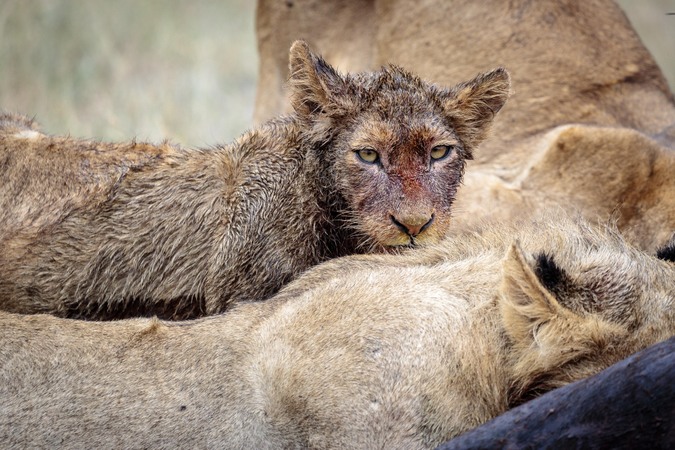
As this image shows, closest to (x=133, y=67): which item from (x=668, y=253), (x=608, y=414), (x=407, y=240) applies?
(x=407, y=240)

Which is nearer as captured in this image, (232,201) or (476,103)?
(232,201)

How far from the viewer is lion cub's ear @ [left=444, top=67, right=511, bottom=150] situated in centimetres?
389

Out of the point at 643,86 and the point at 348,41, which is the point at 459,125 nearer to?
the point at 643,86

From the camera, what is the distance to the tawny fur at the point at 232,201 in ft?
11.4

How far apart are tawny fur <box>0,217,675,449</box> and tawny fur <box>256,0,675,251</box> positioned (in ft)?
5.52

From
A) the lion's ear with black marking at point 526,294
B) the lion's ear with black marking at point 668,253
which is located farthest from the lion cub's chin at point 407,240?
the lion's ear with black marking at point 526,294

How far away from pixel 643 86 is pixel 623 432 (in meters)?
3.74

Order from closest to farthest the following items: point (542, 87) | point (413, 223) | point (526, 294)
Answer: point (526, 294) → point (413, 223) → point (542, 87)

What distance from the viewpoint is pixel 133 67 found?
987 centimetres

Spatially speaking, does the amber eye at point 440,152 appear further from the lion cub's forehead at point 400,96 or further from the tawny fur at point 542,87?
the tawny fur at point 542,87

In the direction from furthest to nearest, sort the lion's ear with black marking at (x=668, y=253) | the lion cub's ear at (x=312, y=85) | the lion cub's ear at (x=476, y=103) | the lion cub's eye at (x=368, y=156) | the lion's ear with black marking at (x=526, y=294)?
1. the lion cub's ear at (x=476, y=103)
2. the lion cub's ear at (x=312, y=85)
3. the lion cub's eye at (x=368, y=156)
4. the lion's ear with black marking at (x=668, y=253)
5. the lion's ear with black marking at (x=526, y=294)

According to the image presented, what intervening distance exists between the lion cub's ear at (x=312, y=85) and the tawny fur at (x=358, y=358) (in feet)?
3.93

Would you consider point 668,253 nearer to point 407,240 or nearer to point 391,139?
point 407,240

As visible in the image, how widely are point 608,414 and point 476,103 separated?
208cm
